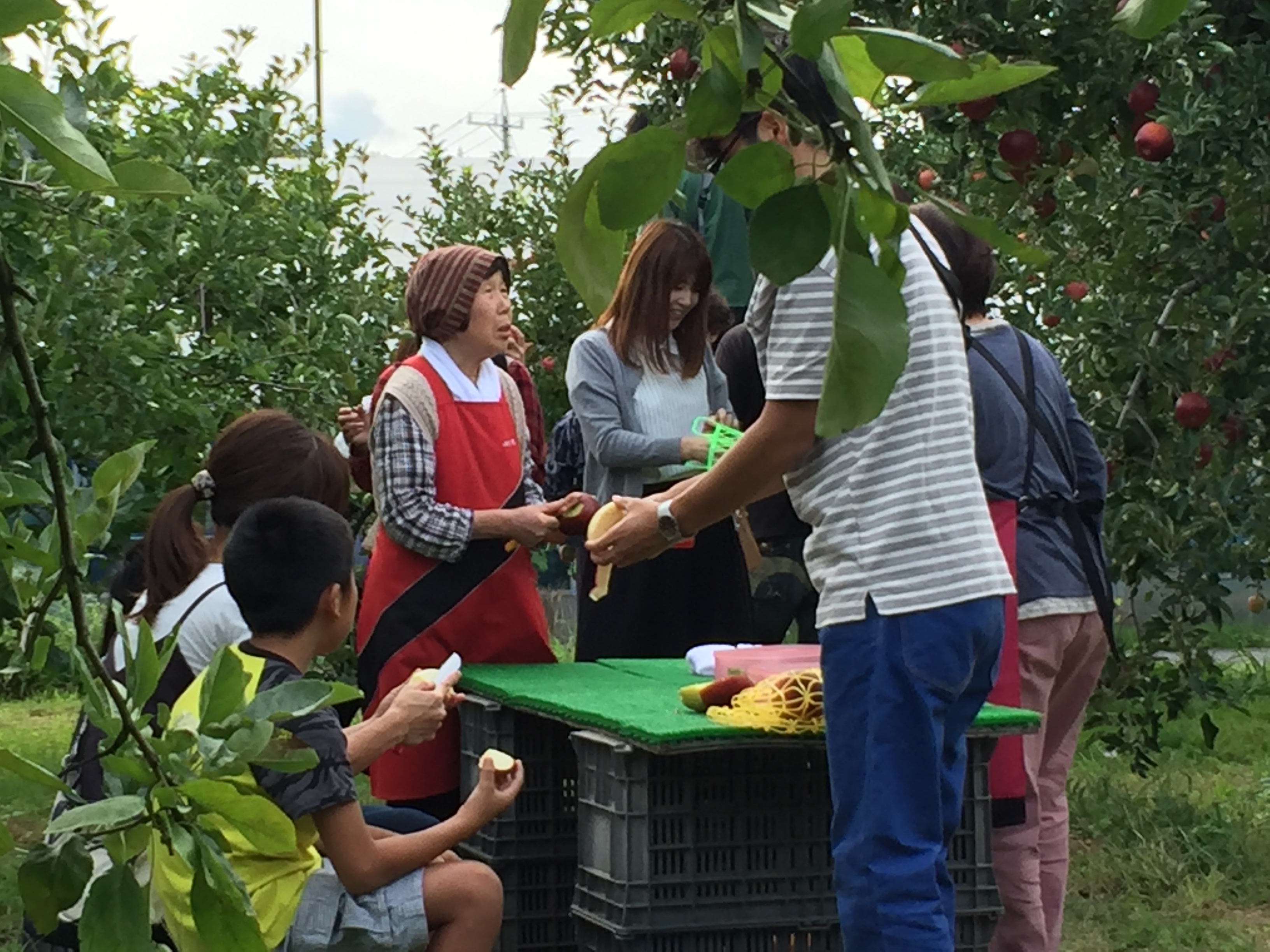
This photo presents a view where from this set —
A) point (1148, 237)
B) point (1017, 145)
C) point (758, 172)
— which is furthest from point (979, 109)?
point (758, 172)

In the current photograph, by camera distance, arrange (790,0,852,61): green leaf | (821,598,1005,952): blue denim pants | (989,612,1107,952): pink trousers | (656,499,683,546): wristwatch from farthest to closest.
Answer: (989,612,1107,952): pink trousers, (656,499,683,546): wristwatch, (821,598,1005,952): blue denim pants, (790,0,852,61): green leaf

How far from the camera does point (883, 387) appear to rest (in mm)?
740

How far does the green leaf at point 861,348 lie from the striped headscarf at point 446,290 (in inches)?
133

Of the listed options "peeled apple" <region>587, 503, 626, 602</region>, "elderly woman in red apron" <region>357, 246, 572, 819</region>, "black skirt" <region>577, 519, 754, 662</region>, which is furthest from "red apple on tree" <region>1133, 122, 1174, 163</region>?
"peeled apple" <region>587, 503, 626, 602</region>

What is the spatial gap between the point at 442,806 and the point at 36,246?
1450mm

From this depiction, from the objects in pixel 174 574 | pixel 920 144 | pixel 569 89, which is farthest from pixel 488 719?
pixel 920 144

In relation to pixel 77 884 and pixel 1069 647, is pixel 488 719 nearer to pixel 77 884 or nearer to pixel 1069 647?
pixel 1069 647

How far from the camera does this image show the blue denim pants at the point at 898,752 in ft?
8.34

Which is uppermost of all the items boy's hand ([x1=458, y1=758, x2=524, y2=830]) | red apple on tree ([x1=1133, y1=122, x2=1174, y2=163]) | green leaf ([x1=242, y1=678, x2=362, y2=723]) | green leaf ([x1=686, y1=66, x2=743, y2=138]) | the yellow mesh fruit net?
red apple on tree ([x1=1133, y1=122, x2=1174, y2=163])

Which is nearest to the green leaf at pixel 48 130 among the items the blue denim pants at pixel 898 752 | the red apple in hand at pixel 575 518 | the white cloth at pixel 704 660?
the blue denim pants at pixel 898 752

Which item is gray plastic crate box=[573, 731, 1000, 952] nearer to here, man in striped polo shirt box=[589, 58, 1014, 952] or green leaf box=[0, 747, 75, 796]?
man in striped polo shirt box=[589, 58, 1014, 952]

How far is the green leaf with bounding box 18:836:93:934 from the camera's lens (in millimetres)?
1004

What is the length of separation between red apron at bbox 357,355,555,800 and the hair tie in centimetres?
74

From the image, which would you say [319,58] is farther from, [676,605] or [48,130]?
[48,130]
